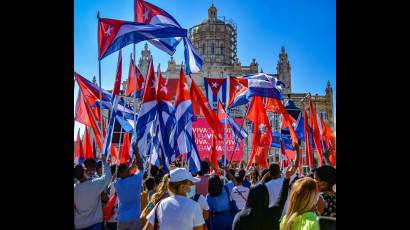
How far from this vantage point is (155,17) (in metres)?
10.5

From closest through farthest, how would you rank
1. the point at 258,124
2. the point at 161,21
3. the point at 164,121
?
the point at 164,121, the point at 161,21, the point at 258,124

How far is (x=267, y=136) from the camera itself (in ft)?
43.9

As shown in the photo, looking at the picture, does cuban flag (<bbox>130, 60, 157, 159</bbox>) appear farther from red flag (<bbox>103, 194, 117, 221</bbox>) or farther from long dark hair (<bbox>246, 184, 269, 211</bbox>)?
long dark hair (<bbox>246, 184, 269, 211</bbox>)

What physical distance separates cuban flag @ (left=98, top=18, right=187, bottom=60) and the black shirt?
3.85 metres

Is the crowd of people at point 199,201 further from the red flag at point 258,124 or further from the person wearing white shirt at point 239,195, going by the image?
the red flag at point 258,124

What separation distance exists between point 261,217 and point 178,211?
1.48 m

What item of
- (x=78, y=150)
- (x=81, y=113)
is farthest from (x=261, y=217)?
(x=78, y=150)

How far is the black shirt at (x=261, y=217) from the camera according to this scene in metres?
6.39

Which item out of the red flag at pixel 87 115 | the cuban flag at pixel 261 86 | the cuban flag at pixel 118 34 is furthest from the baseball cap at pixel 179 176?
the cuban flag at pixel 261 86

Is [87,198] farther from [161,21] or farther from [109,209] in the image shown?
[161,21]

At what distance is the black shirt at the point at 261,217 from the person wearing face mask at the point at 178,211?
3.69ft
